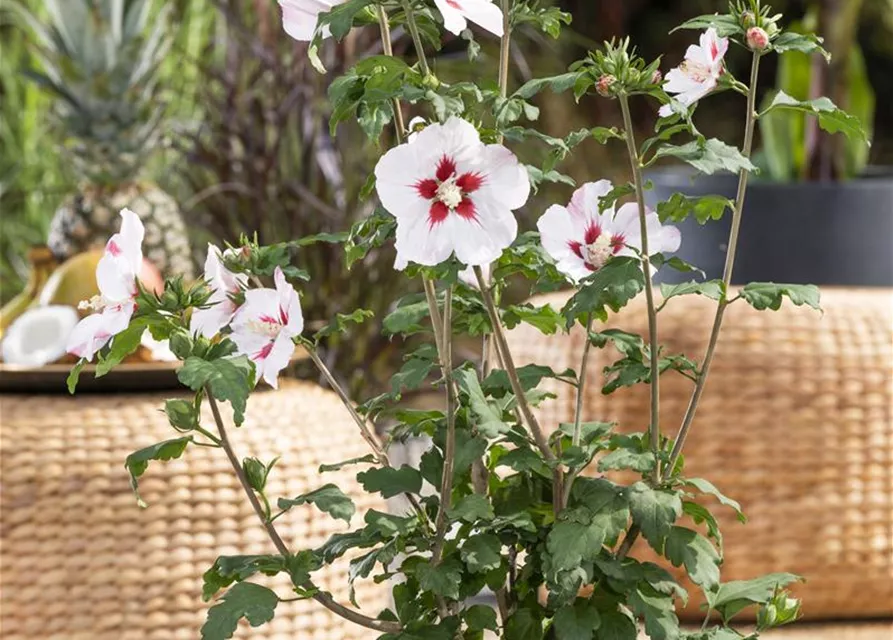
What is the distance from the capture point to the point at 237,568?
86 cm

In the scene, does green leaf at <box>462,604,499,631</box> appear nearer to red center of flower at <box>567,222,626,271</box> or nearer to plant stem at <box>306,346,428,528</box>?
plant stem at <box>306,346,428,528</box>

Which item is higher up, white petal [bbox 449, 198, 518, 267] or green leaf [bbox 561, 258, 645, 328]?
white petal [bbox 449, 198, 518, 267]

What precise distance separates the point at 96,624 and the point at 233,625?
21.1 inches

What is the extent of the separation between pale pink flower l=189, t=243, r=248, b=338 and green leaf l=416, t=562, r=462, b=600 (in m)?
0.19

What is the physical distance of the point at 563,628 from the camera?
840 millimetres

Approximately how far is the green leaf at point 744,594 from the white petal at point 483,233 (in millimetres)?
286

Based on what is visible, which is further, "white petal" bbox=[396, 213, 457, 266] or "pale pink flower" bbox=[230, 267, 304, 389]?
"pale pink flower" bbox=[230, 267, 304, 389]

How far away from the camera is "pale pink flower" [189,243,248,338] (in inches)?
34.8

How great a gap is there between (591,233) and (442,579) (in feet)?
0.72

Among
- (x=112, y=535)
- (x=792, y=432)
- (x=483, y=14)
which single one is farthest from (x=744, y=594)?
(x=792, y=432)

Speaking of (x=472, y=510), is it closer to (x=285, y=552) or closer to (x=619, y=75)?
(x=285, y=552)

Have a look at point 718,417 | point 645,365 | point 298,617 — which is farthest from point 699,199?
point 718,417

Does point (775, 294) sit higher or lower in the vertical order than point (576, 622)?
higher

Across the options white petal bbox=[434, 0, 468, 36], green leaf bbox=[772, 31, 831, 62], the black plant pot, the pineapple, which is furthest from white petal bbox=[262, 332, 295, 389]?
the pineapple
